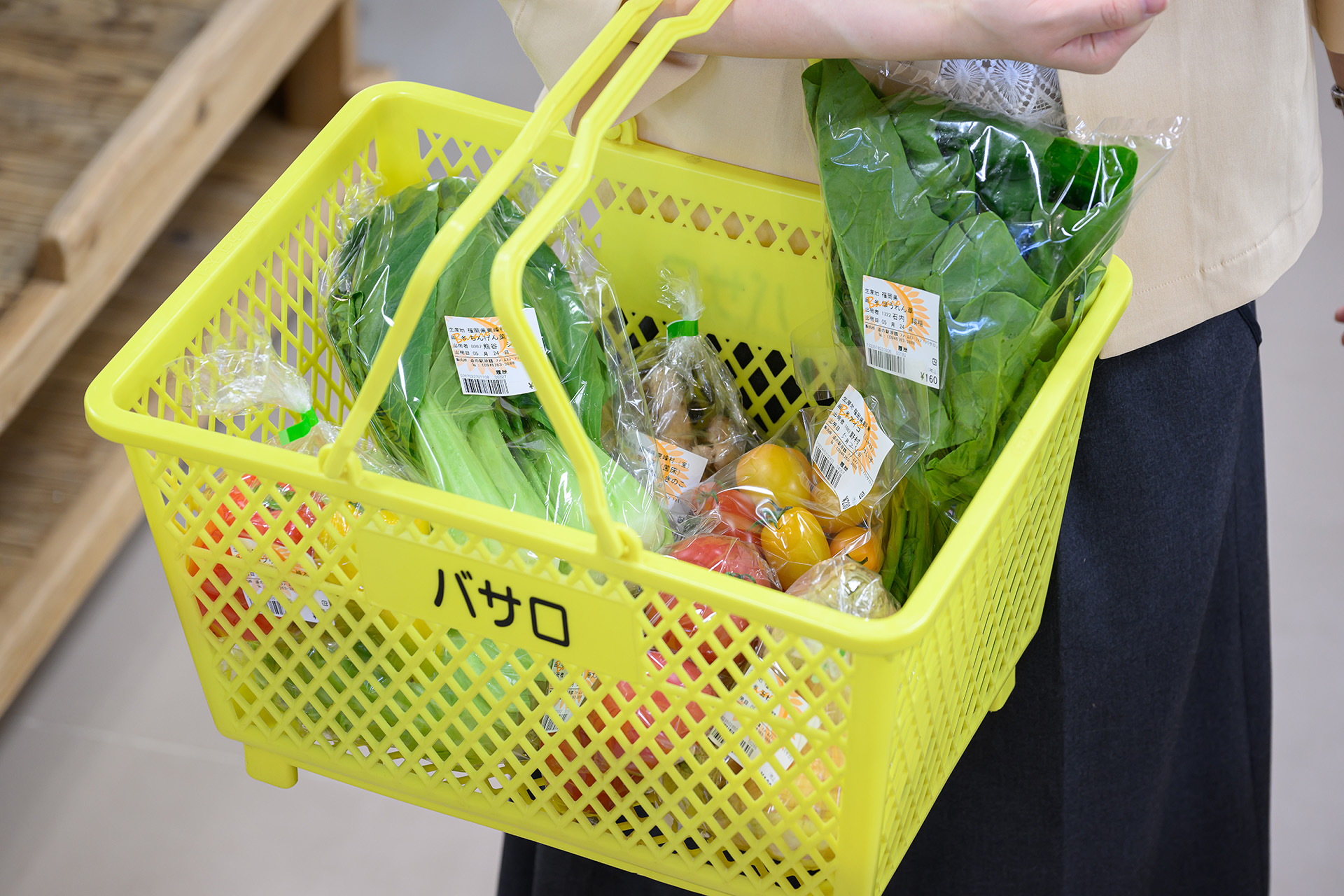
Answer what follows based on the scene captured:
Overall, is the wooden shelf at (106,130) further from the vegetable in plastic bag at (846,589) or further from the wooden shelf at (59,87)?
the vegetable in plastic bag at (846,589)

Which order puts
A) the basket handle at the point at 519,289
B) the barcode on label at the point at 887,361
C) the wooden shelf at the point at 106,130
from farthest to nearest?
the wooden shelf at the point at 106,130 < the barcode on label at the point at 887,361 < the basket handle at the point at 519,289

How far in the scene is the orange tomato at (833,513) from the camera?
2.85 feet

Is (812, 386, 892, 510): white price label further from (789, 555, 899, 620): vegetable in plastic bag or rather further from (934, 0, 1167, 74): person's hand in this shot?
(934, 0, 1167, 74): person's hand

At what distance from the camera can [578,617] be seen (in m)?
0.67

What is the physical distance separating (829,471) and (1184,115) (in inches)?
13.0

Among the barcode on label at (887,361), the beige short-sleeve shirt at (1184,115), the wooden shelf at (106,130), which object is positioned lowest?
the wooden shelf at (106,130)

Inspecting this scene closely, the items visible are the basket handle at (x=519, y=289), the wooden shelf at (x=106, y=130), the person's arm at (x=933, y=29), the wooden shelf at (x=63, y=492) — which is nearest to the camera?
the basket handle at (x=519, y=289)

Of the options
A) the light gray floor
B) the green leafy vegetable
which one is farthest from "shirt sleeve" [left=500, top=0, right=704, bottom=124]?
the light gray floor

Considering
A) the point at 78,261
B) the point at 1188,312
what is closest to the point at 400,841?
the point at 78,261

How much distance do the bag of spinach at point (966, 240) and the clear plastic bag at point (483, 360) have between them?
0.19m

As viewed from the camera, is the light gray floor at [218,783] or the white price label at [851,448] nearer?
the white price label at [851,448]

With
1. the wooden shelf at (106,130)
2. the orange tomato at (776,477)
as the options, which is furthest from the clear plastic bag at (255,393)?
the wooden shelf at (106,130)

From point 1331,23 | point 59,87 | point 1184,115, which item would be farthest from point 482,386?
point 59,87

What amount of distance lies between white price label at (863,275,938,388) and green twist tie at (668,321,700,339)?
0.53ft
